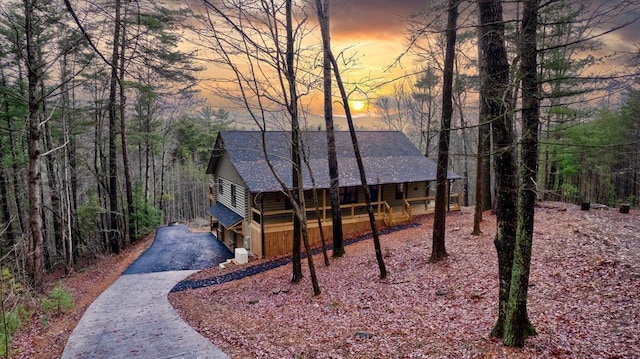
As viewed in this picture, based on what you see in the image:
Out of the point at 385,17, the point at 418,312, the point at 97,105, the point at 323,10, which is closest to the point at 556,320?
the point at 418,312

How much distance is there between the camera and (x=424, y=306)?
772 centimetres

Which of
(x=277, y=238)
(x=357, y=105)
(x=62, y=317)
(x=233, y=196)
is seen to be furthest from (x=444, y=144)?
(x=233, y=196)

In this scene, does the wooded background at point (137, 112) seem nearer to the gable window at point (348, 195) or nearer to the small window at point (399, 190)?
the small window at point (399, 190)

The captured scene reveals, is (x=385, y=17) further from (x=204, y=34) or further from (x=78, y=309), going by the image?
(x=78, y=309)

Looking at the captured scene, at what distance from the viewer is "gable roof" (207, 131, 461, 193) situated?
16.9m

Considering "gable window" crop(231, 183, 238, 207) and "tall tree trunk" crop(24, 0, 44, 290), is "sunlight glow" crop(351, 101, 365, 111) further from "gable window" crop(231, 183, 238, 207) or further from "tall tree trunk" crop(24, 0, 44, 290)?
"gable window" crop(231, 183, 238, 207)

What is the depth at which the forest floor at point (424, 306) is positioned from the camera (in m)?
5.64

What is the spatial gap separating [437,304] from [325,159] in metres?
13.0

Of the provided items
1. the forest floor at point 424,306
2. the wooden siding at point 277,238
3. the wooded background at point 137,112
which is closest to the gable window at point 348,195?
the wooden siding at point 277,238

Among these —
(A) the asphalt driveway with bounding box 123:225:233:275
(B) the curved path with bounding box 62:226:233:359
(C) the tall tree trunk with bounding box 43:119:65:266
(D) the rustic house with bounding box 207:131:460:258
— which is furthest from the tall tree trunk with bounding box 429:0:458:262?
(C) the tall tree trunk with bounding box 43:119:65:266

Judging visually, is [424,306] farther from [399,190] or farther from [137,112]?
[137,112]

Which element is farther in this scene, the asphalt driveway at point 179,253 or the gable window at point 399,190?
the gable window at point 399,190

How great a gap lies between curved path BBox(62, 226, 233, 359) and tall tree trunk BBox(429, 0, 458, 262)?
7056mm

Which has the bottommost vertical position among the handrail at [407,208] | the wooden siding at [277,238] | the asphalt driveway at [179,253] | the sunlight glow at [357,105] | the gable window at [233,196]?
the asphalt driveway at [179,253]
